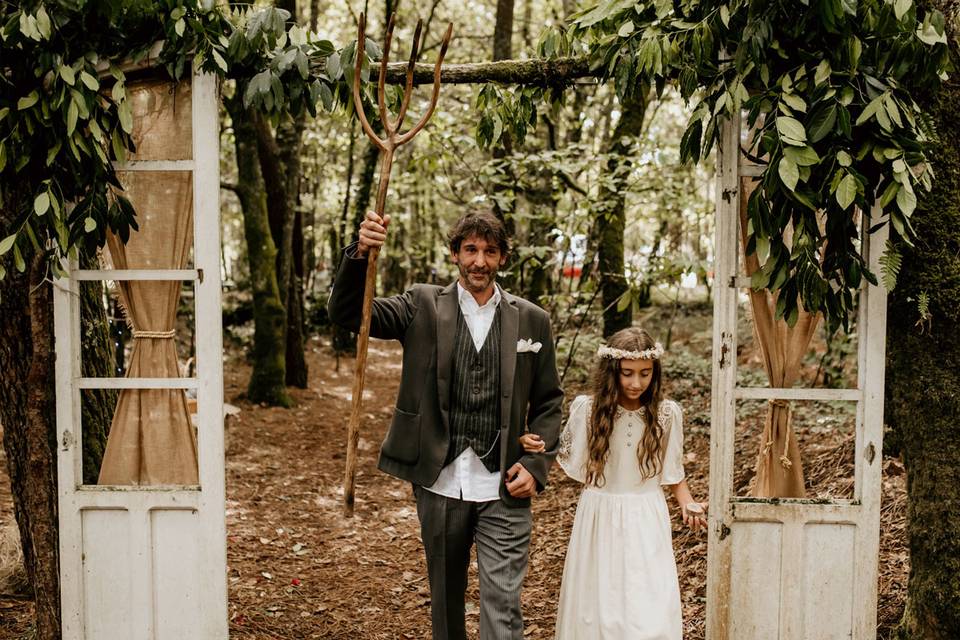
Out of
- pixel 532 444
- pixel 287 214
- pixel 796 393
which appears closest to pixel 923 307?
pixel 796 393

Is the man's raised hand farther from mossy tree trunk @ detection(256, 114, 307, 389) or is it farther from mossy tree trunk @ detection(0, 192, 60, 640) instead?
mossy tree trunk @ detection(256, 114, 307, 389)

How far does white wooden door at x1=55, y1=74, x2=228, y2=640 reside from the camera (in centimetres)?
312

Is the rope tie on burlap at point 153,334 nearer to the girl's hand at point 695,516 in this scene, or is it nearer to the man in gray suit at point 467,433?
the man in gray suit at point 467,433

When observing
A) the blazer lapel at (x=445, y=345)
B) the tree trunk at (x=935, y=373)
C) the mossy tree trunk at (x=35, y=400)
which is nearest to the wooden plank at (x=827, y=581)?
the tree trunk at (x=935, y=373)

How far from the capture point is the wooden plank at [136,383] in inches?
Answer: 124

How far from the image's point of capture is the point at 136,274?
317 centimetres

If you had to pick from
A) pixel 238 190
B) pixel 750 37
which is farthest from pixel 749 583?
pixel 238 190

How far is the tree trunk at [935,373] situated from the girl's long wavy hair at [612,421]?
3.38ft

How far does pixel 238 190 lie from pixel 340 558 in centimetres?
496

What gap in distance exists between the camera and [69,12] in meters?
2.86

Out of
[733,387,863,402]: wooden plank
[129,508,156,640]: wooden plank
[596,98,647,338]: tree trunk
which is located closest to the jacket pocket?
[129,508,156,640]: wooden plank

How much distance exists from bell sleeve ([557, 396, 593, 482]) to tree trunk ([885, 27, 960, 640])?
130 centimetres

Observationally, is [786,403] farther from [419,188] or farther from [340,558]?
[419,188]

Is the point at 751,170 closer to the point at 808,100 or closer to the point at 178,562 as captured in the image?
the point at 808,100
